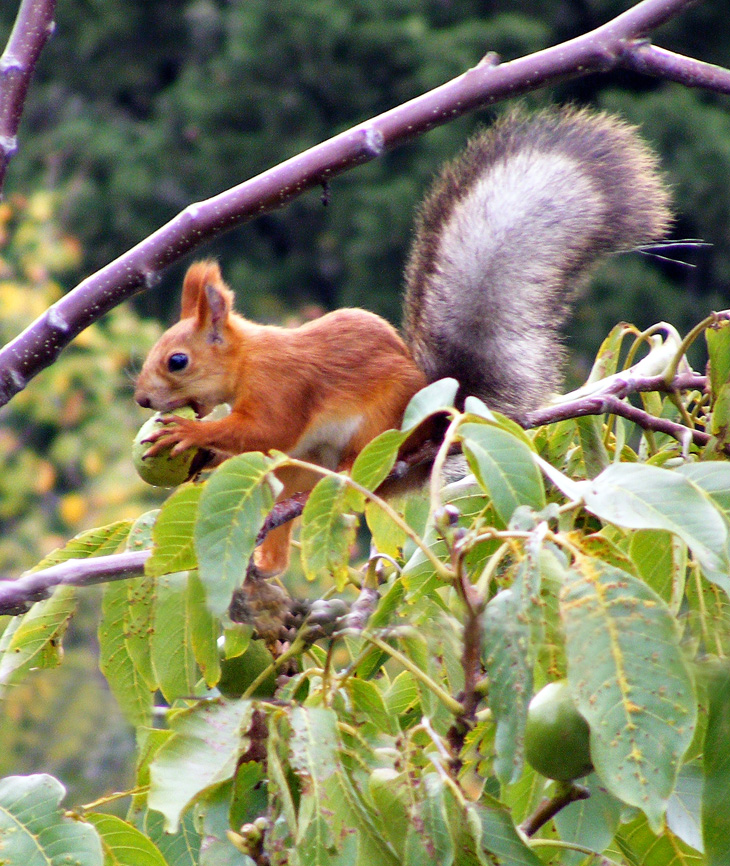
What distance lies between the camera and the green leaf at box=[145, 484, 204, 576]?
594 mm

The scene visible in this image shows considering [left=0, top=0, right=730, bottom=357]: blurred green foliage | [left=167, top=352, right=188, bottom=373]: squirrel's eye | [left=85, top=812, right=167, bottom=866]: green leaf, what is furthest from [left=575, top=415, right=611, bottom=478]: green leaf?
[left=0, top=0, right=730, bottom=357]: blurred green foliage

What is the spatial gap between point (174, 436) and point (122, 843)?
1.67 ft

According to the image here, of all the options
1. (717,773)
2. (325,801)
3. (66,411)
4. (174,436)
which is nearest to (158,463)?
(174,436)

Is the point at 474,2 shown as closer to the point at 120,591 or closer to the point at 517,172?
the point at 517,172

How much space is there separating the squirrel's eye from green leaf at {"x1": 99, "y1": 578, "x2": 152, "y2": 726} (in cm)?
58

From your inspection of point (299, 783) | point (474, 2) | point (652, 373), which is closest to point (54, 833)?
point (299, 783)

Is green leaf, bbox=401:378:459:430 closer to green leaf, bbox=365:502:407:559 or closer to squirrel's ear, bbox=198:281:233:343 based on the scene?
green leaf, bbox=365:502:407:559

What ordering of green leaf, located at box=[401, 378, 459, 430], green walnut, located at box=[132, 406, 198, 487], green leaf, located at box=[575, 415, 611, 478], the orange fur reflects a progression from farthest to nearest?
the orange fur < green walnut, located at box=[132, 406, 198, 487] < green leaf, located at box=[575, 415, 611, 478] < green leaf, located at box=[401, 378, 459, 430]

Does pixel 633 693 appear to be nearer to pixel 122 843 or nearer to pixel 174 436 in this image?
pixel 122 843

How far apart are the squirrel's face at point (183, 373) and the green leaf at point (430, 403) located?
75cm

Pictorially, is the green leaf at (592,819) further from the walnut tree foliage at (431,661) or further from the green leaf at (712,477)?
the green leaf at (712,477)

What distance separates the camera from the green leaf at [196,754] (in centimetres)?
52

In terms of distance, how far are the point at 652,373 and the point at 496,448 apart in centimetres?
43

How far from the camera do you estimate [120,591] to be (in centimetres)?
76
